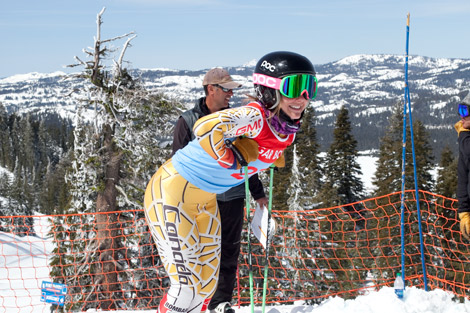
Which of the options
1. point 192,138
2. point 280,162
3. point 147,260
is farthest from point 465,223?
point 147,260

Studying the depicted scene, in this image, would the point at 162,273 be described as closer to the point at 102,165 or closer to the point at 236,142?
the point at 102,165

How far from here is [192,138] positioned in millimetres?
4070

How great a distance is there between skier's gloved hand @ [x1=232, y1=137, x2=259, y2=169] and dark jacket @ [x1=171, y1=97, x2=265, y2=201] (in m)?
1.15

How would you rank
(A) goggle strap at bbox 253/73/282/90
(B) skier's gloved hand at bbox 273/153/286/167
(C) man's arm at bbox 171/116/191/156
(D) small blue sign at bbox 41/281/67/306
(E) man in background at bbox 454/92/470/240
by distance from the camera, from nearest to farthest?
(A) goggle strap at bbox 253/73/282/90 < (B) skier's gloved hand at bbox 273/153/286/167 < (C) man's arm at bbox 171/116/191/156 < (E) man in background at bbox 454/92/470/240 < (D) small blue sign at bbox 41/281/67/306

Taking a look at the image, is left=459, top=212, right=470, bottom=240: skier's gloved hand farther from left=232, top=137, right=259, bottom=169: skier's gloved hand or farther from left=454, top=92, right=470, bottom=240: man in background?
left=232, top=137, right=259, bottom=169: skier's gloved hand

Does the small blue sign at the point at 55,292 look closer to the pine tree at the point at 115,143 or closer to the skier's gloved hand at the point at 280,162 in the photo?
the skier's gloved hand at the point at 280,162

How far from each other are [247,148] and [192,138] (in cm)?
142

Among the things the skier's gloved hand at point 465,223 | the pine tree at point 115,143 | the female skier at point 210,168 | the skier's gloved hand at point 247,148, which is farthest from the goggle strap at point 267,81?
the pine tree at point 115,143

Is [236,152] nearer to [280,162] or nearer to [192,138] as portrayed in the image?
[280,162]

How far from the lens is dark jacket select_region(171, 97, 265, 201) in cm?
390

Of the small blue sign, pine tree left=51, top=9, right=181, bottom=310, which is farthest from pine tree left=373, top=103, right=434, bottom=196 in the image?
the small blue sign

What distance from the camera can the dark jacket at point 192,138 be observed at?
390 centimetres

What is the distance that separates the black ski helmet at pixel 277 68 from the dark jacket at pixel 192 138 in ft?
3.93

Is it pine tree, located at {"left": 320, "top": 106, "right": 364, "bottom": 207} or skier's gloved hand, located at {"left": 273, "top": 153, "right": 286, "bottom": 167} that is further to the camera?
pine tree, located at {"left": 320, "top": 106, "right": 364, "bottom": 207}
